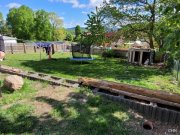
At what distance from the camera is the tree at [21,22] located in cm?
6366

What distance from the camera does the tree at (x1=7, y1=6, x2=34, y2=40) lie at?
63.7 meters

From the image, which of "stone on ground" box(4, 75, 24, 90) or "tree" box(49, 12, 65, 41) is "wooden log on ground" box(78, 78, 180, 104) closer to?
"stone on ground" box(4, 75, 24, 90)

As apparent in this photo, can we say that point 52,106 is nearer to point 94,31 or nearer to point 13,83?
point 13,83

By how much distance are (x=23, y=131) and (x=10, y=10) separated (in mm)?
71646

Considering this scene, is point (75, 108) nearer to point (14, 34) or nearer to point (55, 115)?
point (55, 115)

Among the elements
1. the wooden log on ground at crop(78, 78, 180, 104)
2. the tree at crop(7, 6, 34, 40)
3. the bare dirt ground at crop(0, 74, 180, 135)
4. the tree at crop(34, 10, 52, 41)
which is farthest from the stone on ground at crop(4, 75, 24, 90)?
the tree at crop(34, 10, 52, 41)

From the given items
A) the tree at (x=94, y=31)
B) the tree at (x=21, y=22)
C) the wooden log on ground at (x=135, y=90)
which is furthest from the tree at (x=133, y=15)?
the tree at (x=21, y=22)

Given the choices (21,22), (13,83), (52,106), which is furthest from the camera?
(21,22)

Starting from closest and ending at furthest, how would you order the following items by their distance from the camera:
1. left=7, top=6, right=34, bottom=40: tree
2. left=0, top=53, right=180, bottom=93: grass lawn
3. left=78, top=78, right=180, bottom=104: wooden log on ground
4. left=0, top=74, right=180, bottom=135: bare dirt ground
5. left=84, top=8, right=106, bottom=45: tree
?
left=0, top=74, right=180, bottom=135: bare dirt ground, left=78, top=78, right=180, bottom=104: wooden log on ground, left=0, top=53, right=180, bottom=93: grass lawn, left=84, top=8, right=106, bottom=45: tree, left=7, top=6, right=34, bottom=40: tree

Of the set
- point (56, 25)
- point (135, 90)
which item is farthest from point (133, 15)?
point (56, 25)

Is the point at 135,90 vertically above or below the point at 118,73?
above

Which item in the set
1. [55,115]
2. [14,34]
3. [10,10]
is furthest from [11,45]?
[10,10]

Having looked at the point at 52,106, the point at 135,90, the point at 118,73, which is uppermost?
the point at 135,90

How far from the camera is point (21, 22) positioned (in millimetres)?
64875
